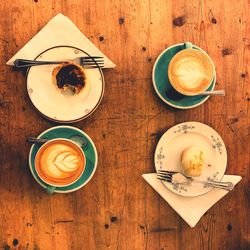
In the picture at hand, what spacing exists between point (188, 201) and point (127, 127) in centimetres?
35

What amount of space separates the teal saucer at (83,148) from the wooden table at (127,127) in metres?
0.04

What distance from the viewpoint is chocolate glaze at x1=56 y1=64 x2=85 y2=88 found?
136cm

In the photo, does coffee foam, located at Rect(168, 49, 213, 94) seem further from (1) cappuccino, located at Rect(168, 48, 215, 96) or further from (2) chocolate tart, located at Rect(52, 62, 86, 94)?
(2) chocolate tart, located at Rect(52, 62, 86, 94)

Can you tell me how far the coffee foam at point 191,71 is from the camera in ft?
4.59

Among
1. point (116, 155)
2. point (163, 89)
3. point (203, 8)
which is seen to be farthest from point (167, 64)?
point (116, 155)

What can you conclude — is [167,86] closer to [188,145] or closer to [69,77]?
[188,145]

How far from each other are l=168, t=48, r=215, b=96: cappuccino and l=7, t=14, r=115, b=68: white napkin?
0.27 m

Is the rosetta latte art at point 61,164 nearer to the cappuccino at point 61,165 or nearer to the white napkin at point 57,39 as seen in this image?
the cappuccino at point 61,165

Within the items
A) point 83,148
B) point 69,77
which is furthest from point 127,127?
point 69,77

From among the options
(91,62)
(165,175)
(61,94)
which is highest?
(91,62)

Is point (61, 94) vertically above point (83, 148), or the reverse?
point (61, 94)

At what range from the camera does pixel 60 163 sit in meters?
1.33

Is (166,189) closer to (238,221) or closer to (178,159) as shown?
(178,159)

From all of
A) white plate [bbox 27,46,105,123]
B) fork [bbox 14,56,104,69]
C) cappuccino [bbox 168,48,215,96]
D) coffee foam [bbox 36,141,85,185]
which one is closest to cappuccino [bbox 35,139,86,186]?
coffee foam [bbox 36,141,85,185]
